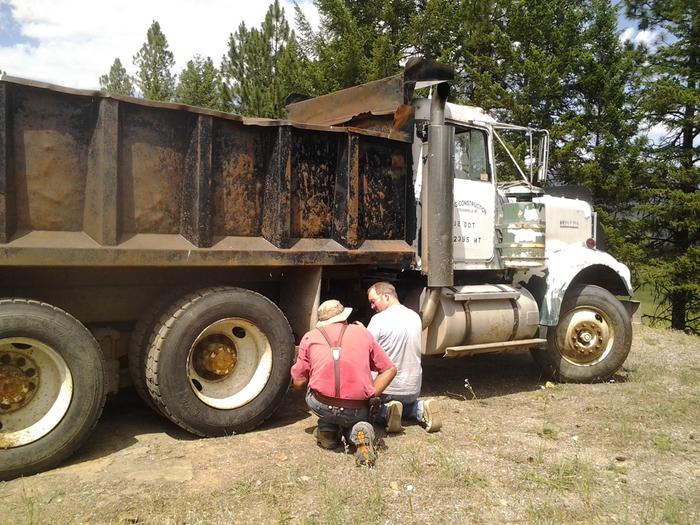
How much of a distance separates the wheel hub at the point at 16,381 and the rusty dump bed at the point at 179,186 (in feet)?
2.20

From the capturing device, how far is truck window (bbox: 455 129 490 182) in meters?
6.67

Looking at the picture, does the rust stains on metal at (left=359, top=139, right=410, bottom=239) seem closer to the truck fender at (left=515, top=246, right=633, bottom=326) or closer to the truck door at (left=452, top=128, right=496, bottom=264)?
the truck door at (left=452, top=128, right=496, bottom=264)

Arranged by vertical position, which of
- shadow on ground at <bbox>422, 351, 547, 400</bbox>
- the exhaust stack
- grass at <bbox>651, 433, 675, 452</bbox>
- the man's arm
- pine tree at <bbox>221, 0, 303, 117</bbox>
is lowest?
grass at <bbox>651, 433, 675, 452</bbox>

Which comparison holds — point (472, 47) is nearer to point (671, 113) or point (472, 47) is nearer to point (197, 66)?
point (671, 113)

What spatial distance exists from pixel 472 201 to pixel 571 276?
5.01 ft

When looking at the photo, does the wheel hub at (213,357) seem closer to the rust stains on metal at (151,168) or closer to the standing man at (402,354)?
the rust stains on metal at (151,168)

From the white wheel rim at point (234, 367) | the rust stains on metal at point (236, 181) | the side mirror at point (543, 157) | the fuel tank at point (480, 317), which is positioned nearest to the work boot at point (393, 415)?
the white wheel rim at point (234, 367)

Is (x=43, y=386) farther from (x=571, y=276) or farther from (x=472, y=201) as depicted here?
(x=571, y=276)

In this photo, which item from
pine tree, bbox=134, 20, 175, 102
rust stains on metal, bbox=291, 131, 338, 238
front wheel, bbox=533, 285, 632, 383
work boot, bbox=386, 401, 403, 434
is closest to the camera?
work boot, bbox=386, 401, 403, 434

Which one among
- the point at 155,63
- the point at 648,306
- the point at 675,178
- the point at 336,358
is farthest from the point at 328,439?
the point at 155,63

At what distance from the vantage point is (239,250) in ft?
15.9

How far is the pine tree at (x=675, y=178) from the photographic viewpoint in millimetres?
14617

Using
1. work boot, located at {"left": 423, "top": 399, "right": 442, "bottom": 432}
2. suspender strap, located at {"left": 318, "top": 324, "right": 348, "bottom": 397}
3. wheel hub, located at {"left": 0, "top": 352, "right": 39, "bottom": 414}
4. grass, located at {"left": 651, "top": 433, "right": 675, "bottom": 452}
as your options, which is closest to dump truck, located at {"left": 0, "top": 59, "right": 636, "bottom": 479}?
wheel hub, located at {"left": 0, "top": 352, "right": 39, "bottom": 414}

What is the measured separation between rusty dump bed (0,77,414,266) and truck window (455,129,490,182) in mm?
1033
